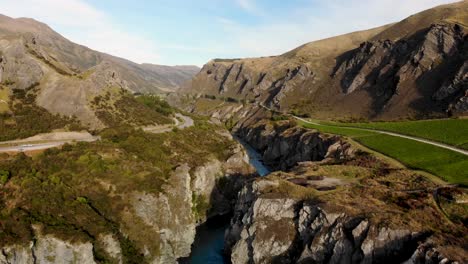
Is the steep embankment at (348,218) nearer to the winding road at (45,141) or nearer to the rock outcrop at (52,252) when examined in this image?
the rock outcrop at (52,252)

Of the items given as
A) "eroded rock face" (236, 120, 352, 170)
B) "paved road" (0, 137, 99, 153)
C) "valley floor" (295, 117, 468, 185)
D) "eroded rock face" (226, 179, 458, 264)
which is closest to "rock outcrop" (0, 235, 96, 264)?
"eroded rock face" (226, 179, 458, 264)

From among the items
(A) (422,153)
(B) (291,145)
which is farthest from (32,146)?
(B) (291,145)

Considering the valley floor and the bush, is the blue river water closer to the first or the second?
the bush

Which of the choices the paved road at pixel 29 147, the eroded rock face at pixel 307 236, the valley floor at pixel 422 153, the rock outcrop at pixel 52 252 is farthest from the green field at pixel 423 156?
the paved road at pixel 29 147

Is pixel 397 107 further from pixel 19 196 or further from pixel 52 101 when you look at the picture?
pixel 19 196

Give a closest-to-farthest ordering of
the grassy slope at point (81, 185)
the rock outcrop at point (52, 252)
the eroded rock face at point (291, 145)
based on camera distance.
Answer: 1. the rock outcrop at point (52, 252)
2. the grassy slope at point (81, 185)
3. the eroded rock face at point (291, 145)

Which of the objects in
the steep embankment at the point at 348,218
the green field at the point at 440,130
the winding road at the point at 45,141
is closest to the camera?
the steep embankment at the point at 348,218

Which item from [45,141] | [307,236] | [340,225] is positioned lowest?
[307,236]

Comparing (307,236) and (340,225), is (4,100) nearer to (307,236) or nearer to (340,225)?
(307,236)
